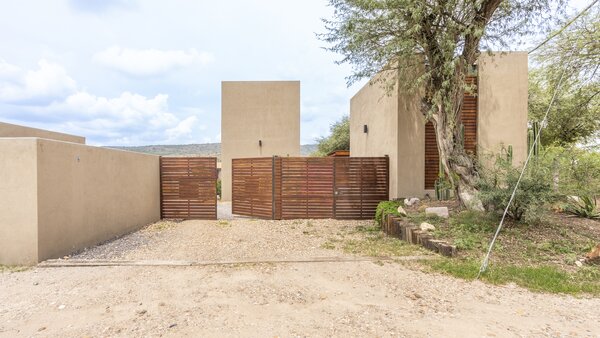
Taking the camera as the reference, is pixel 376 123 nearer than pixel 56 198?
No

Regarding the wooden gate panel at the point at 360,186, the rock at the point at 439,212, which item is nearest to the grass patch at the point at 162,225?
the wooden gate panel at the point at 360,186

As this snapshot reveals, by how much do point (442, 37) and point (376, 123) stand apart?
463cm

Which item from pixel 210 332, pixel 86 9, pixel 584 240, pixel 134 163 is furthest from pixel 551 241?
pixel 86 9

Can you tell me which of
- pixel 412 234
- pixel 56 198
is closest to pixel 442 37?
pixel 412 234

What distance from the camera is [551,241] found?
610 centimetres

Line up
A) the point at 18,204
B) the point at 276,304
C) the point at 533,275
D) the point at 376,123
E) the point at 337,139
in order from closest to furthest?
the point at 276,304 < the point at 533,275 < the point at 18,204 < the point at 376,123 < the point at 337,139

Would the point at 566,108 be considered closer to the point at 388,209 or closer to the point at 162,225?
the point at 388,209

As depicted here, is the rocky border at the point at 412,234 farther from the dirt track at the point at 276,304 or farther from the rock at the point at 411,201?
the rock at the point at 411,201

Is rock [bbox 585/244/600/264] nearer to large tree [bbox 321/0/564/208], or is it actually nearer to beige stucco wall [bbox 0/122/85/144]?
large tree [bbox 321/0/564/208]

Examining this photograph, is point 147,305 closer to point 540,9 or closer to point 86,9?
point 86,9

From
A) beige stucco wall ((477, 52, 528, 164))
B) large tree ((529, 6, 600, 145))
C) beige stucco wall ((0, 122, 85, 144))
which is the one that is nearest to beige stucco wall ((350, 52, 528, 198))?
beige stucco wall ((477, 52, 528, 164))

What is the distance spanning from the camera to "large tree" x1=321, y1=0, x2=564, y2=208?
7.48 meters

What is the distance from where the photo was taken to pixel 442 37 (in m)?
7.68

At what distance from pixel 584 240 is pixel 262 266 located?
6.49 metres
